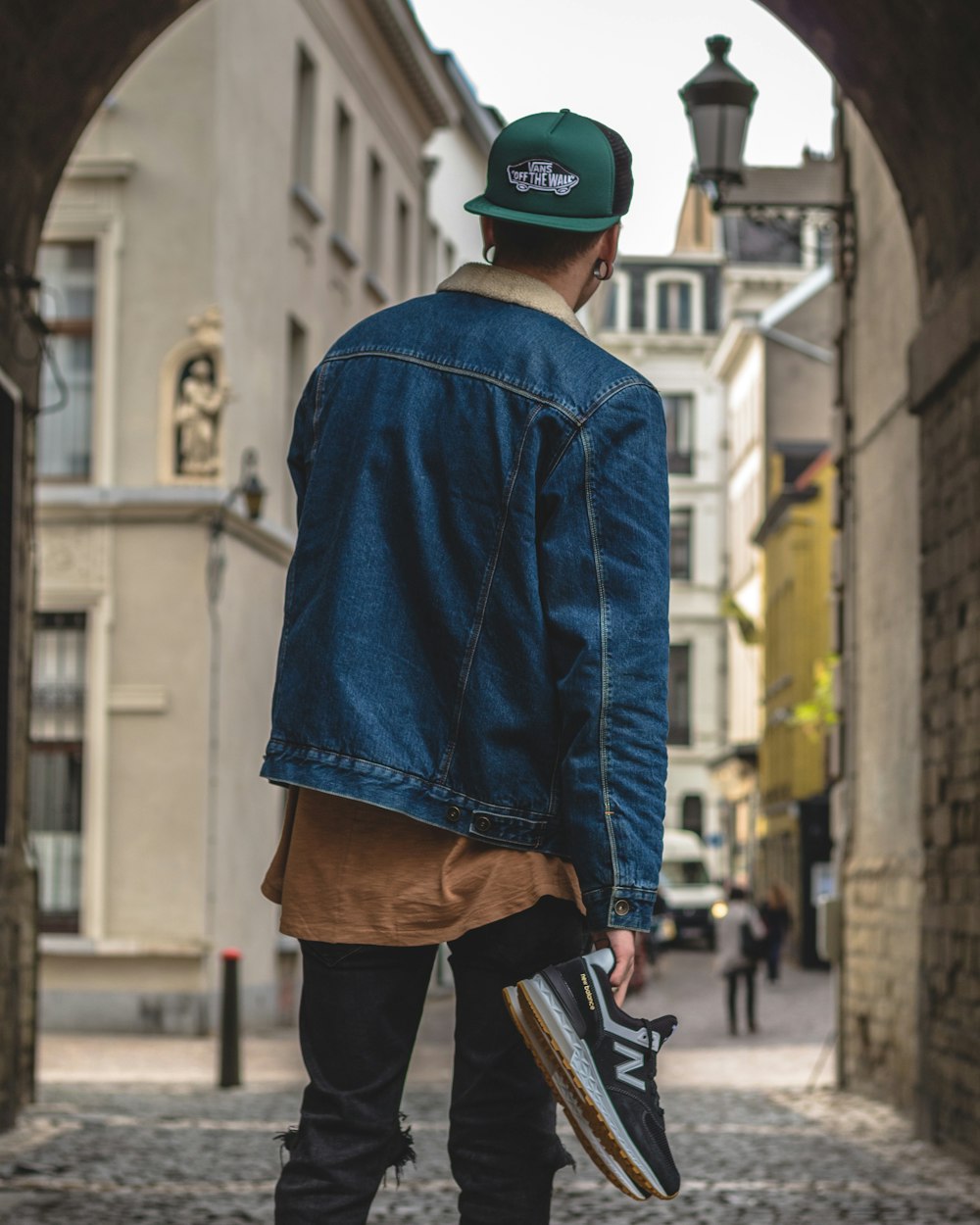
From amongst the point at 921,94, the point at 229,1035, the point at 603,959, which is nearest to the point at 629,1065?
the point at 603,959

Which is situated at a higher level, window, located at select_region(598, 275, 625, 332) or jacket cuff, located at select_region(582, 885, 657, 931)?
window, located at select_region(598, 275, 625, 332)

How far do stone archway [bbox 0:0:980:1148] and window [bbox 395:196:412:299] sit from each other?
19.4 metres

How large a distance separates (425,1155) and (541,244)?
6.16 metres

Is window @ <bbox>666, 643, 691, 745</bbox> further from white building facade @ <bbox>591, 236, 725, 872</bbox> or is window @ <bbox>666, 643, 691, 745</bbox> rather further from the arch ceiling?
the arch ceiling

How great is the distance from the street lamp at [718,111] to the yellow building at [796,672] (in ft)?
83.9

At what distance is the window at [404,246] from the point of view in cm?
2984

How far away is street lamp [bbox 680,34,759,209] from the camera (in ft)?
41.5

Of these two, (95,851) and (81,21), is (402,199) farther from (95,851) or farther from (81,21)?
(81,21)

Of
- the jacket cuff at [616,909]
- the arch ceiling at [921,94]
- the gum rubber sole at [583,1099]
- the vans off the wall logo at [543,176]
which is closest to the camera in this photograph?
the gum rubber sole at [583,1099]

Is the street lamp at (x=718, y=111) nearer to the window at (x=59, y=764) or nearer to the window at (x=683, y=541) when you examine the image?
the window at (x=59, y=764)

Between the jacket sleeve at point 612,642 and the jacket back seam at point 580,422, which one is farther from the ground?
the jacket back seam at point 580,422

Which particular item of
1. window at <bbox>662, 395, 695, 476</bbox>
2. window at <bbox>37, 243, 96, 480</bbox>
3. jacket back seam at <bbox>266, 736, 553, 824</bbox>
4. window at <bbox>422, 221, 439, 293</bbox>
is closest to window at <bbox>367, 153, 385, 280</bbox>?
window at <bbox>422, 221, 439, 293</bbox>

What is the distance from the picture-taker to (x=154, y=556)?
66.7ft

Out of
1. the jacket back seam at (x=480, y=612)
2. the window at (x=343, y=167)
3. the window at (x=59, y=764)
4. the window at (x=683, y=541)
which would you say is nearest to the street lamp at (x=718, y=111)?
the window at (x=59, y=764)
